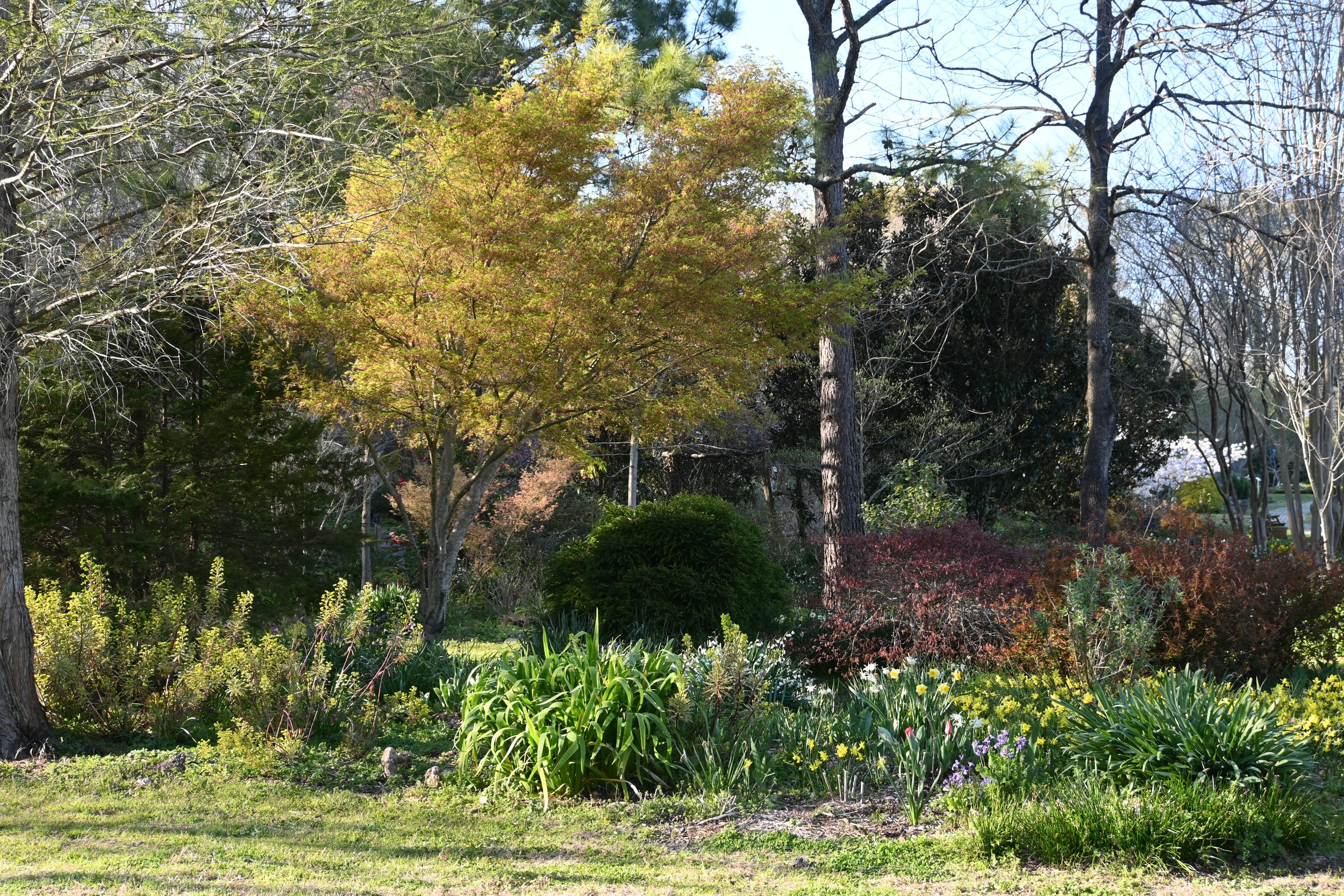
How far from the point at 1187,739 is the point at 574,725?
2973mm

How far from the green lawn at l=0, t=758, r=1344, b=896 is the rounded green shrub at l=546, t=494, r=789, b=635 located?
4.07m

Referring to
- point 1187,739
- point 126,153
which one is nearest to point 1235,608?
point 1187,739

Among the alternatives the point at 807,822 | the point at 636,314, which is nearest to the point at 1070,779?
the point at 807,822

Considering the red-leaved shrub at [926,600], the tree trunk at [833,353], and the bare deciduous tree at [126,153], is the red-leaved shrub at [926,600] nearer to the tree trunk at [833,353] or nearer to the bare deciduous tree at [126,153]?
the tree trunk at [833,353]

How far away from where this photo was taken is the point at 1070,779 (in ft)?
16.3

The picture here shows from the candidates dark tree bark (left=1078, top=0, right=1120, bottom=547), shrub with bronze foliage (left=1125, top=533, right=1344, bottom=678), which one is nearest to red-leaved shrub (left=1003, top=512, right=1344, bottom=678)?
shrub with bronze foliage (left=1125, top=533, right=1344, bottom=678)

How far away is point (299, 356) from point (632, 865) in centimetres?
691

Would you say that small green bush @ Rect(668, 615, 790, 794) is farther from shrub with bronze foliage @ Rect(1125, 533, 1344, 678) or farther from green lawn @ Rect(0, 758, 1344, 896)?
shrub with bronze foliage @ Rect(1125, 533, 1344, 678)

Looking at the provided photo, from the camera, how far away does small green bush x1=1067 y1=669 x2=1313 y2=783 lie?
4.67m

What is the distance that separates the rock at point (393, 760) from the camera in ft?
19.0

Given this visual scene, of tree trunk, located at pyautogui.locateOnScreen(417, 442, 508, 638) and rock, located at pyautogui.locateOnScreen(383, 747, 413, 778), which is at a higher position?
tree trunk, located at pyautogui.locateOnScreen(417, 442, 508, 638)

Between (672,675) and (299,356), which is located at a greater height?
(299,356)

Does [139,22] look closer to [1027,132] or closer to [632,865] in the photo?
[632,865]

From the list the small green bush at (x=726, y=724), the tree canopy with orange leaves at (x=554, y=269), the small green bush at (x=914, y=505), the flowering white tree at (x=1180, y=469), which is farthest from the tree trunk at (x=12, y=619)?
the flowering white tree at (x=1180, y=469)
